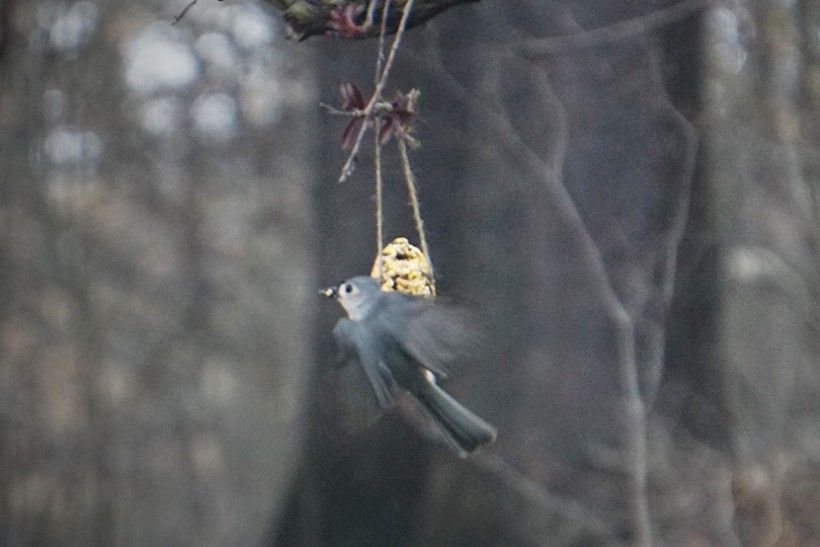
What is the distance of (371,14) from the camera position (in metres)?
1.24

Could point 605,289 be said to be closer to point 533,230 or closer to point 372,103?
point 533,230

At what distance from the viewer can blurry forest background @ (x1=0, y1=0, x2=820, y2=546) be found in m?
3.66

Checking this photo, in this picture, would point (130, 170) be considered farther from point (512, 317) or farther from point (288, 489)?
point (512, 317)

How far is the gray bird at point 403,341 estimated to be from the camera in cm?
114

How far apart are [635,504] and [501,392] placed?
0.52 meters

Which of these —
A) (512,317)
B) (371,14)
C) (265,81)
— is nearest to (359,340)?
(371,14)

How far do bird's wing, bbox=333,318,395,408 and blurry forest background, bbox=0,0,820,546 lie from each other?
6.49ft

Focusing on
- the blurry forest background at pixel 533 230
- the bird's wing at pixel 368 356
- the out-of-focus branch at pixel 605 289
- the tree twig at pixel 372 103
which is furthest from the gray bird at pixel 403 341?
the out-of-focus branch at pixel 605 289

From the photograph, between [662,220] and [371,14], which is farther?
[662,220]

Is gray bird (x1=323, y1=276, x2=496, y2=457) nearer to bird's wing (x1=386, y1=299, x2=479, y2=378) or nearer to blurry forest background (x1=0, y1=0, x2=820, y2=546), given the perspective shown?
bird's wing (x1=386, y1=299, x2=479, y2=378)

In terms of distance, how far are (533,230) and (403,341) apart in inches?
108

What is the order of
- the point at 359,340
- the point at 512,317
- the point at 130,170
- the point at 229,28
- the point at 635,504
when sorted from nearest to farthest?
the point at 359,340 < the point at 635,504 < the point at 512,317 < the point at 229,28 < the point at 130,170

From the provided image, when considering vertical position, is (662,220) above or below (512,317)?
above

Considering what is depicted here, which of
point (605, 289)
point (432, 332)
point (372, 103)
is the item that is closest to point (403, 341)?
point (432, 332)
